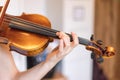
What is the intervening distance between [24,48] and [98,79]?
6.58 ft

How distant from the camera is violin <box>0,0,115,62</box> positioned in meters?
1.00

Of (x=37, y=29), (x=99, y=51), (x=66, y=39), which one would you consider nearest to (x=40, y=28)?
(x=37, y=29)

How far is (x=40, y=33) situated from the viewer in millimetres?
1026

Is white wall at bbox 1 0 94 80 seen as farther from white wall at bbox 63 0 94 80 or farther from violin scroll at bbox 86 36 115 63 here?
violin scroll at bbox 86 36 115 63

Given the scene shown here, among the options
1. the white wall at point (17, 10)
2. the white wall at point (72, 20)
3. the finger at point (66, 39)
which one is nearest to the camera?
the finger at point (66, 39)

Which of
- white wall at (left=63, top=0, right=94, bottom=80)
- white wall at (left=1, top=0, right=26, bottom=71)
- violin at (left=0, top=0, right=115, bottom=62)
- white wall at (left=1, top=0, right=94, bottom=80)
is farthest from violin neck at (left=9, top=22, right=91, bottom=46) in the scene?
white wall at (left=63, top=0, right=94, bottom=80)

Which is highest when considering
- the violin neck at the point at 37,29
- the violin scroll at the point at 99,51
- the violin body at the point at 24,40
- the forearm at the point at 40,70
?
the violin neck at the point at 37,29

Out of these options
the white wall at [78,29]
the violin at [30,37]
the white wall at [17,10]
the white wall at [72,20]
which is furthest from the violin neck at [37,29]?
the white wall at [78,29]

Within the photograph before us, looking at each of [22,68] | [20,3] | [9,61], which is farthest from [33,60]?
[9,61]

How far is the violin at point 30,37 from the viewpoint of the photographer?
998 millimetres

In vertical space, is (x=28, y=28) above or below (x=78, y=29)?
above

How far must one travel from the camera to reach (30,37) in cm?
104

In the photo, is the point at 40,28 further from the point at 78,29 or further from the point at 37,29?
the point at 78,29

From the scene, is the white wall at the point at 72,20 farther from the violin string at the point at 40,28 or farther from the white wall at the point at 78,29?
the violin string at the point at 40,28
